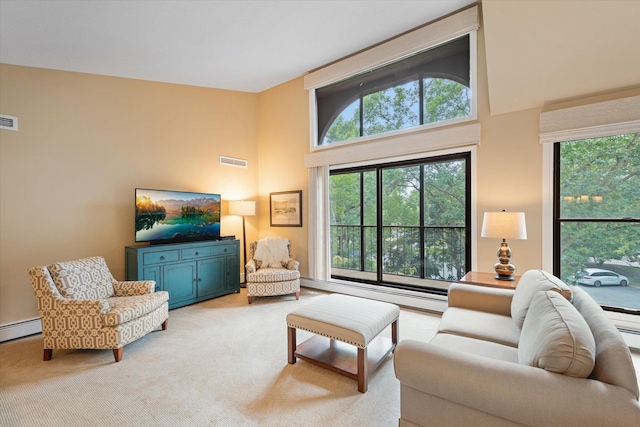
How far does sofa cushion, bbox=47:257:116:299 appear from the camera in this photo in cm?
274

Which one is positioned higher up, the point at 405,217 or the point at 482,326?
the point at 405,217

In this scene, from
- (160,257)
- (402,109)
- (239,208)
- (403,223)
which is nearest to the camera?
(160,257)

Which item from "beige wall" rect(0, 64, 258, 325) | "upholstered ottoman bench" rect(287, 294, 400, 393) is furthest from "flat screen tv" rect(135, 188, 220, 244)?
"upholstered ottoman bench" rect(287, 294, 400, 393)

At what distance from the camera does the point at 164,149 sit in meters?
4.33

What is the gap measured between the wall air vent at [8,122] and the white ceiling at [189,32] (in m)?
0.62

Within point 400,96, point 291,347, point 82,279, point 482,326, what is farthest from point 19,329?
point 400,96

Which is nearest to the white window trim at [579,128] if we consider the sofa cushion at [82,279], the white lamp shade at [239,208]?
the white lamp shade at [239,208]

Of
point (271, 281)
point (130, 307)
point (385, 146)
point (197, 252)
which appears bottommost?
point (271, 281)

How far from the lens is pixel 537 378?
1.16 meters

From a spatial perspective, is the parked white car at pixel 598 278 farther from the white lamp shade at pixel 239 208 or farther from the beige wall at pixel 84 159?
the beige wall at pixel 84 159

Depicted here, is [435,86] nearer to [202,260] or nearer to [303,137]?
[303,137]

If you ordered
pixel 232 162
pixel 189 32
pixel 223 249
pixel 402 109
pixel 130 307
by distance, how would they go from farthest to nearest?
1. pixel 232 162
2. pixel 223 249
3. pixel 402 109
4. pixel 189 32
5. pixel 130 307

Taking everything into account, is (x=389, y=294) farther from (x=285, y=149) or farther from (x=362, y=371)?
(x=285, y=149)

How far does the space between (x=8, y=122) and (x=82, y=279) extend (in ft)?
6.52
